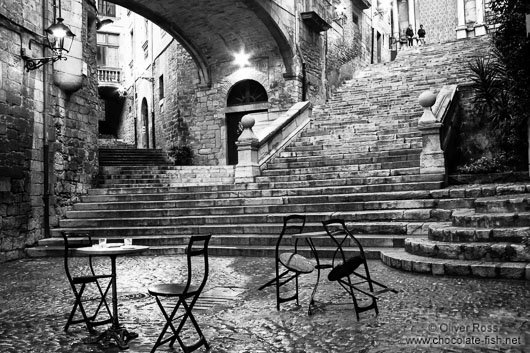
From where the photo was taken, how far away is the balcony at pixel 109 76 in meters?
27.9

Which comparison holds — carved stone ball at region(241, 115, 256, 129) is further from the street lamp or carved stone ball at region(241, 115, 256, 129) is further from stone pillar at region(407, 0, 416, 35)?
stone pillar at region(407, 0, 416, 35)

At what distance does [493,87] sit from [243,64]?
31.2 feet

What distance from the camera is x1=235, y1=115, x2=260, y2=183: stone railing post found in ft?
38.4

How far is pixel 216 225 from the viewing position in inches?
374

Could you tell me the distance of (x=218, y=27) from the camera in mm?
16609

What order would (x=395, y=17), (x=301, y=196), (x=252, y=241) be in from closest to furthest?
1. (x=252, y=241)
2. (x=301, y=196)
3. (x=395, y=17)

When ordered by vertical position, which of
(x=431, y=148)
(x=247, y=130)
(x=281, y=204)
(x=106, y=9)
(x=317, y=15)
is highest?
(x=106, y=9)

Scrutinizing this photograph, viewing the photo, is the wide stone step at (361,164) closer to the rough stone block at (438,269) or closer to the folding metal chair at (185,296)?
the rough stone block at (438,269)

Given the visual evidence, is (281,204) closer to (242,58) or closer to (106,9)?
(242,58)

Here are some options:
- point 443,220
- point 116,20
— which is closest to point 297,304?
point 443,220

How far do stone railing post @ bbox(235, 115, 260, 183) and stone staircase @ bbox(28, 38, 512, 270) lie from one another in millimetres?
311

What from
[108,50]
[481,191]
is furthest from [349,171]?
[108,50]

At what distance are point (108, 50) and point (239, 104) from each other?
1403 centimetres

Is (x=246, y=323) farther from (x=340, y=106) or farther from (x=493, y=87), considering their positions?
(x=340, y=106)
